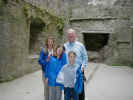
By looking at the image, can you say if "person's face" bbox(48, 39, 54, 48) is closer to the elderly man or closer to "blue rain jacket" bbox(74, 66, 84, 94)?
the elderly man

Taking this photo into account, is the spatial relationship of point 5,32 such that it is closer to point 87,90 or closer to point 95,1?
point 87,90

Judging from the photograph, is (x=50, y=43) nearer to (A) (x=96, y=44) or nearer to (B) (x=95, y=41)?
→ (B) (x=95, y=41)

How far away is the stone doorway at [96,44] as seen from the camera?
32.4 feet

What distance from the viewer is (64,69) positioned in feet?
7.02

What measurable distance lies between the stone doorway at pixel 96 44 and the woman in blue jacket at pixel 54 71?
7639mm

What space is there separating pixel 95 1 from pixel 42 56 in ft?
25.6

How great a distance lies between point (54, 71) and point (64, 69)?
0.56 ft

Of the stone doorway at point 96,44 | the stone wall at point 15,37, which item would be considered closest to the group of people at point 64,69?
the stone wall at point 15,37

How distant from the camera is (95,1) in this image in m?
9.08

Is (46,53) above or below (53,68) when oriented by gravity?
above

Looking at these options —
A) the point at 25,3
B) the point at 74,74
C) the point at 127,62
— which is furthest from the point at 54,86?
the point at 127,62

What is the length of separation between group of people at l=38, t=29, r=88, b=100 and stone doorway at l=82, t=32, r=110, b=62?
750cm

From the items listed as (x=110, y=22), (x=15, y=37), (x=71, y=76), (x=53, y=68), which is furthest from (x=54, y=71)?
(x=110, y=22)

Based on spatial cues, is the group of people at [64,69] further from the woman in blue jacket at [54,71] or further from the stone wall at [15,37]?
the stone wall at [15,37]
